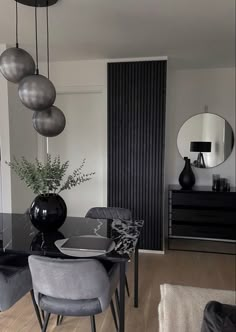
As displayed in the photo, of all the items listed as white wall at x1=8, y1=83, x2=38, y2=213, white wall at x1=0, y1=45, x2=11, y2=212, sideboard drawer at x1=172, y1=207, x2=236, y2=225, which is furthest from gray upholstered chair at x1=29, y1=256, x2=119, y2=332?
sideboard drawer at x1=172, y1=207, x2=236, y2=225

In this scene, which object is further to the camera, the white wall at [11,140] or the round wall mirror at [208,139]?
the round wall mirror at [208,139]

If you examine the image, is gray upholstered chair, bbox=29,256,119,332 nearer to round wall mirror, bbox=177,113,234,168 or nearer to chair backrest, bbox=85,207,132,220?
chair backrest, bbox=85,207,132,220

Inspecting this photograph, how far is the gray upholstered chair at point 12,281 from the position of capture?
1903mm

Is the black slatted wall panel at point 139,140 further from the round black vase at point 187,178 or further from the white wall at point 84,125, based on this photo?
the round black vase at point 187,178

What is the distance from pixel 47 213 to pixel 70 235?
0.23 meters

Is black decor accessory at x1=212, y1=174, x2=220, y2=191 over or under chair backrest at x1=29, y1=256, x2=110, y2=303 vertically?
over

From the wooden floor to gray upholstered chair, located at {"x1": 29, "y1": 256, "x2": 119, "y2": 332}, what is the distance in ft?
2.32

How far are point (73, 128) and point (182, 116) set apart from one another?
1574mm

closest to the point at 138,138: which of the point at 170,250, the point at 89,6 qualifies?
the point at 170,250

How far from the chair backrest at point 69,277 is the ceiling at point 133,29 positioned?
186 cm

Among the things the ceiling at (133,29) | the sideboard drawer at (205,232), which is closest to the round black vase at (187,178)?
the sideboard drawer at (205,232)

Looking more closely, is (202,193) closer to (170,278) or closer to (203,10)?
Answer: (170,278)

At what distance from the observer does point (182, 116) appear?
4352mm

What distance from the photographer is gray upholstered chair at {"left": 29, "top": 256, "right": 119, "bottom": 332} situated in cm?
162
